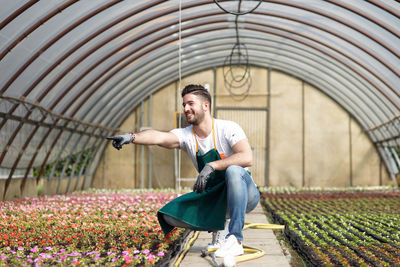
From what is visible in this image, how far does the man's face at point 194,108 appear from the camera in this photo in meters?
3.92

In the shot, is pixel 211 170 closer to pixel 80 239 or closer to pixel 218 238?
pixel 218 238

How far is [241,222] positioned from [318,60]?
427 inches

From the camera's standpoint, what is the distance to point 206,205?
12.8ft

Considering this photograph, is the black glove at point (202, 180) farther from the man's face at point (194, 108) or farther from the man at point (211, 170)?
the man's face at point (194, 108)

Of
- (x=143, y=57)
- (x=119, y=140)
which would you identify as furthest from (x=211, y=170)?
(x=143, y=57)


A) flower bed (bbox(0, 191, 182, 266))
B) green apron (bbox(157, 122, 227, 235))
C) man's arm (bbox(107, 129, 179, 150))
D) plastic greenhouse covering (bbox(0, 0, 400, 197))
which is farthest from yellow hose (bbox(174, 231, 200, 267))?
plastic greenhouse covering (bbox(0, 0, 400, 197))

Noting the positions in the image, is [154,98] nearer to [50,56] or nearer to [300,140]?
[300,140]

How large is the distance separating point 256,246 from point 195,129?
1306mm

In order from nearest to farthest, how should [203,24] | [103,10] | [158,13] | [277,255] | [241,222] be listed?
[241,222]
[277,255]
[103,10]
[158,13]
[203,24]

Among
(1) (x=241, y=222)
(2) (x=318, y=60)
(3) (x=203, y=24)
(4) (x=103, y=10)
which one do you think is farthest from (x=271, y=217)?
(2) (x=318, y=60)

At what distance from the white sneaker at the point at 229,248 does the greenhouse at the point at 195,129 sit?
0.04 metres

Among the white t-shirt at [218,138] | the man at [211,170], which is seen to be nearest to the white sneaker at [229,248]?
the man at [211,170]

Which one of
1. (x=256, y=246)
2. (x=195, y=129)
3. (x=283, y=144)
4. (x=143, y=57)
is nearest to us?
(x=195, y=129)

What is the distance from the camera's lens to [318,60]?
13742 millimetres
